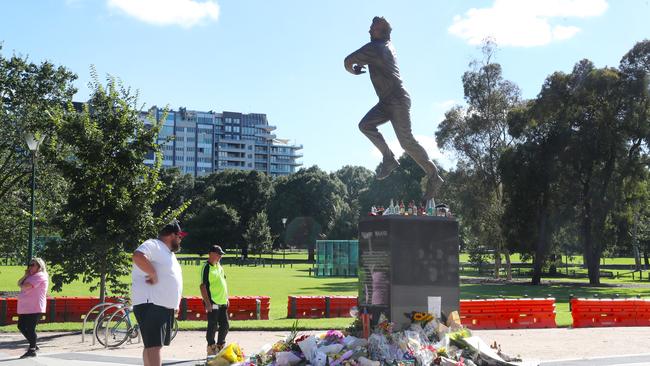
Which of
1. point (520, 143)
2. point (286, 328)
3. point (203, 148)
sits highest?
point (203, 148)

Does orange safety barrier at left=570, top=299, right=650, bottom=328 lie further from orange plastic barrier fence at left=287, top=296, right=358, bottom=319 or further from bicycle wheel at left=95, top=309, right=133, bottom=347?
bicycle wheel at left=95, top=309, right=133, bottom=347

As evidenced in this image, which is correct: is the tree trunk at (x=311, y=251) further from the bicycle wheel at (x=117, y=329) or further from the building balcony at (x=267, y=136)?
the building balcony at (x=267, y=136)

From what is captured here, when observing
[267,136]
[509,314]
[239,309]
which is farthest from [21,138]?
[267,136]

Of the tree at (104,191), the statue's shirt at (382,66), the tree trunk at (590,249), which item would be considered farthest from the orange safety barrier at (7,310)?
the tree trunk at (590,249)

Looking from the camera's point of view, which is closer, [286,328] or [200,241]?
[286,328]

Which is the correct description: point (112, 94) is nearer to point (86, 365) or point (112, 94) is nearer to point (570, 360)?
point (86, 365)

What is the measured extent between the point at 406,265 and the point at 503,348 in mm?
4839

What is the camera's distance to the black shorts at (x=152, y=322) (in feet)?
21.4

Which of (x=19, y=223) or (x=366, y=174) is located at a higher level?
(x=366, y=174)

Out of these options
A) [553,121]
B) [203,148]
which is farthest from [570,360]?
[203,148]

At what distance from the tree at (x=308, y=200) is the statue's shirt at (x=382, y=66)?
75525mm

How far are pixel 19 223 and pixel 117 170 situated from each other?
55.4 feet

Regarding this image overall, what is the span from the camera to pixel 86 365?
10125 mm

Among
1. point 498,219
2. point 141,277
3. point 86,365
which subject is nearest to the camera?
point 141,277
